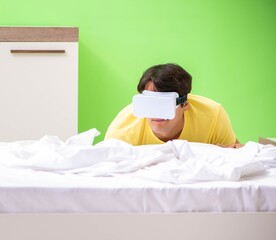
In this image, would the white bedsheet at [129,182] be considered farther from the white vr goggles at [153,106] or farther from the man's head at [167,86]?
the man's head at [167,86]

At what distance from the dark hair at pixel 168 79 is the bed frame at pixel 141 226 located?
837mm

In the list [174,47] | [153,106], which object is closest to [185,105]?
[153,106]

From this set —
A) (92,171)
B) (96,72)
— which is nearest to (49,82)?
(96,72)

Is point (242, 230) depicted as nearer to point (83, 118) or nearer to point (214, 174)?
point (214, 174)

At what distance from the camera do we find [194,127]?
7.89 feet

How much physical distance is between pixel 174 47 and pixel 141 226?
2616mm

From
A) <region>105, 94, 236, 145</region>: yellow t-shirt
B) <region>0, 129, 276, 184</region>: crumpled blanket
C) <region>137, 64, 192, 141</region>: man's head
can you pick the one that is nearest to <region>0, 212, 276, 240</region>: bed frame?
<region>0, 129, 276, 184</region>: crumpled blanket

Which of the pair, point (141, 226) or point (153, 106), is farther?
point (153, 106)

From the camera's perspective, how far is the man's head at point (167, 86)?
2169mm

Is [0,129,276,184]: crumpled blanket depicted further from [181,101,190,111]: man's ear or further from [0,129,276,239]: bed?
[181,101,190,111]: man's ear

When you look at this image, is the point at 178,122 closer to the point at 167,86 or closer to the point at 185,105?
the point at 185,105

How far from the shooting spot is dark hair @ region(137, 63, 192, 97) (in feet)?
7.09

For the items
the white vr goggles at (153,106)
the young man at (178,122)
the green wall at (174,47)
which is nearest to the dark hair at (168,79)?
the young man at (178,122)

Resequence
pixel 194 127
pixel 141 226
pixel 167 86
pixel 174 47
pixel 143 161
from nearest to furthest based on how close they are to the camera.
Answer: pixel 141 226, pixel 143 161, pixel 167 86, pixel 194 127, pixel 174 47
